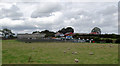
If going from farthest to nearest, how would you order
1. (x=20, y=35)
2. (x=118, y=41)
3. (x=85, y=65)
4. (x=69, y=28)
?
(x=69, y=28)
(x=20, y=35)
(x=118, y=41)
(x=85, y=65)

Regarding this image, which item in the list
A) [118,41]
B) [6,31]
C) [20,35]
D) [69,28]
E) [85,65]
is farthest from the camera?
[69,28]

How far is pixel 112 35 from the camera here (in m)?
53.2

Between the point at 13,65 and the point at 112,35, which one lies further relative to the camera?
the point at 112,35

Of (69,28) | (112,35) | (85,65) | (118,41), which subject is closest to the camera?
(85,65)

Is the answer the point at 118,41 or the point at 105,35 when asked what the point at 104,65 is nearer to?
the point at 118,41

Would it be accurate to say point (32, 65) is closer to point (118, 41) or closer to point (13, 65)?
point (13, 65)

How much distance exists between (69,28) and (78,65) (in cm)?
10673

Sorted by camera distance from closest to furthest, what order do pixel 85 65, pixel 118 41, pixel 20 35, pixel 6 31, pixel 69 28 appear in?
pixel 85 65, pixel 118 41, pixel 20 35, pixel 6 31, pixel 69 28

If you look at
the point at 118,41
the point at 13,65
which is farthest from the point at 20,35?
the point at 13,65

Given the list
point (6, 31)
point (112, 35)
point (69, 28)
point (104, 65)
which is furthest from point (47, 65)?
point (69, 28)

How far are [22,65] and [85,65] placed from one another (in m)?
3.65

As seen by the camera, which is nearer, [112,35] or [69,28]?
[112,35]

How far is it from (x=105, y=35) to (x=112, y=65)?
49612 mm

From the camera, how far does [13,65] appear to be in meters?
8.20
